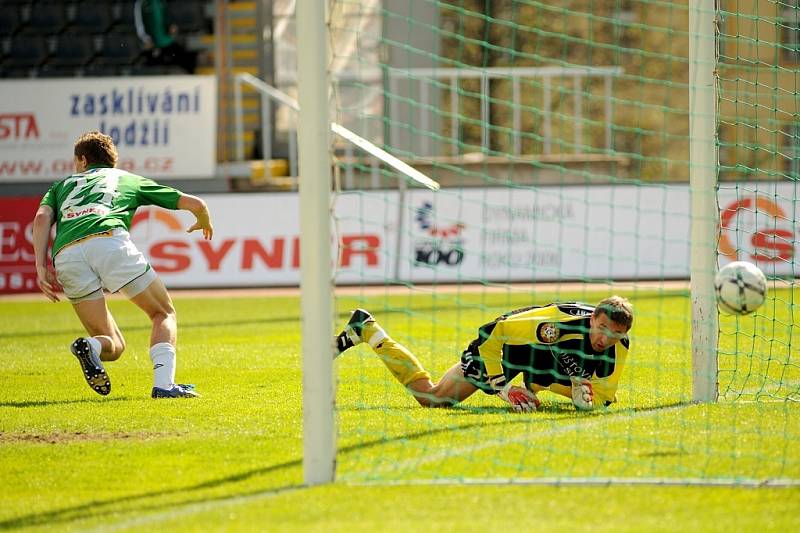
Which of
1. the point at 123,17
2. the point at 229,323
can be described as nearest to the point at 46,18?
the point at 123,17

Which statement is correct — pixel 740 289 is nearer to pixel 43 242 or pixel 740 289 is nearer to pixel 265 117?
pixel 43 242

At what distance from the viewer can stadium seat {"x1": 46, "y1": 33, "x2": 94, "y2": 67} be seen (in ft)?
75.1

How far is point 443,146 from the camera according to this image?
2316 centimetres

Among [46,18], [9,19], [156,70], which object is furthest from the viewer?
[9,19]

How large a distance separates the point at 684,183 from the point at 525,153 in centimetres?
560

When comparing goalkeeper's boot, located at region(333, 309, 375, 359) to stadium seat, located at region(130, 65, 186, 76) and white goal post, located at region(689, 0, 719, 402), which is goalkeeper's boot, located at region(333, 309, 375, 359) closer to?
white goal post, located at region(689, 0, 719, 402)

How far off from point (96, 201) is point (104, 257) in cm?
40

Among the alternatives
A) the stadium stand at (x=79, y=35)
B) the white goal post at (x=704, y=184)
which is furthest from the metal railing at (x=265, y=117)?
the white goal post at (x=704, y=184)

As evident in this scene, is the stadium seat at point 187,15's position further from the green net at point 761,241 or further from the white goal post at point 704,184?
the white goal post at point 704,184

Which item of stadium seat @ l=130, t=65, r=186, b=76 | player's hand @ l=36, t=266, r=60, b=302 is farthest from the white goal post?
stadium seat @ l=130, t=65, r=186, b=76

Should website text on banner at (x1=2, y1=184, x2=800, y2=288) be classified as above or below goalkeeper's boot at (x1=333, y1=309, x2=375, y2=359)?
above

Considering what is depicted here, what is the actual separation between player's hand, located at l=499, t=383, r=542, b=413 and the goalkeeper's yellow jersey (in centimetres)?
8

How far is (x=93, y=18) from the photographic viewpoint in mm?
23188

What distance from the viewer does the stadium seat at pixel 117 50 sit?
22.6 metres
